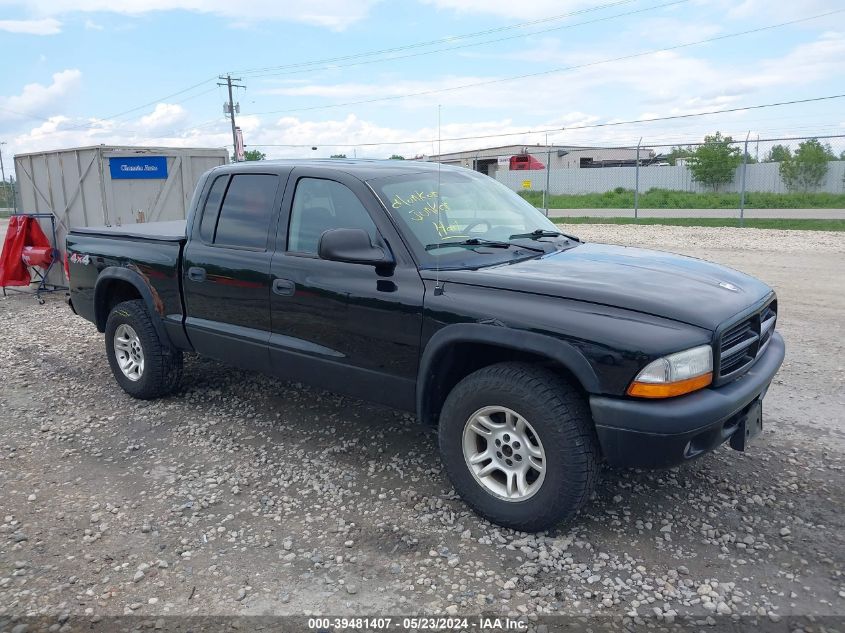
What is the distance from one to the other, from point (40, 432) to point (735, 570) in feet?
15.1

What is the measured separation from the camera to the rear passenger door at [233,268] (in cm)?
445

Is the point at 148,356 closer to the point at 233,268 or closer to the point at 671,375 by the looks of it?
the point at 233,268

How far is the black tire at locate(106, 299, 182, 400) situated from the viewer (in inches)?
208

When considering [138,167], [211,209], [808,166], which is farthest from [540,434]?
[808,166]

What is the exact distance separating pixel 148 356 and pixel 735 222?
17.4 m

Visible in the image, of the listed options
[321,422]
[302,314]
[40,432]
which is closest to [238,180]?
[302,314]

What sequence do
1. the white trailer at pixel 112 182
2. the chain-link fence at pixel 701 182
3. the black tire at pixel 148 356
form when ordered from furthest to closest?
the chain-link fence at pixel 701 182
the white trailer at pixel 112 182
the black tire at pixel 148 356

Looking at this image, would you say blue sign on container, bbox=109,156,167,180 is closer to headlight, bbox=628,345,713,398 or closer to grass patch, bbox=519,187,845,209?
headlight, bbox=628,345,713,398

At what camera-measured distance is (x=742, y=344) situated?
11.1 feet

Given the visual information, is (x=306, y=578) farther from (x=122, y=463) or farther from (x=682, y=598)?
(x=122, y=463)

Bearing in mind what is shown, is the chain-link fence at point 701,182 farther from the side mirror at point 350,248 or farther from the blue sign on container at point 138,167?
the side mirror at point 350,248

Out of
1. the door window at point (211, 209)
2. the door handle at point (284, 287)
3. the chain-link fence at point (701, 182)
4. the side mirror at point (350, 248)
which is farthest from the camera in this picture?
the chain-link fence at point (701, 182)

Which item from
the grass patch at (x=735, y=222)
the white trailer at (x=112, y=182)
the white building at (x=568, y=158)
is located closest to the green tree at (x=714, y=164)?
the white building at (x=568, y=158)

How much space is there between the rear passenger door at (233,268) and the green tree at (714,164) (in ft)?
92.8
